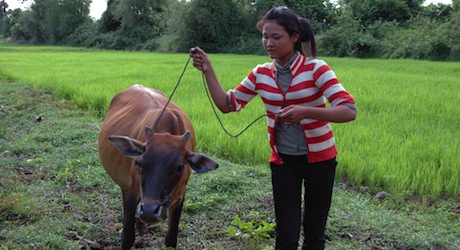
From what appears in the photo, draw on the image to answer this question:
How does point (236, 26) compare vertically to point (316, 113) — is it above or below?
above

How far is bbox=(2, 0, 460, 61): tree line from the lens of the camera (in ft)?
65.0

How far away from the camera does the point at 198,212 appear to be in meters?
3.85

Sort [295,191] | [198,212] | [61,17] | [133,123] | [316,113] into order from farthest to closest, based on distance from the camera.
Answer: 1. [61,17]
2. [198,212]
3. [133,123]
4. [295,191]
5. [316,113]

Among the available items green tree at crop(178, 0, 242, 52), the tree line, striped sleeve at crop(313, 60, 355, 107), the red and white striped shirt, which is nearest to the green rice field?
the red and white striped shirt

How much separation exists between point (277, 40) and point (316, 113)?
47cm

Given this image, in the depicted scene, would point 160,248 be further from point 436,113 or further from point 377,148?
point 436,113

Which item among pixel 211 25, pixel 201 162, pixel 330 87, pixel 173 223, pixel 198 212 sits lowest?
pixel 198 212

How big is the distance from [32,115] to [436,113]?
6353 mm

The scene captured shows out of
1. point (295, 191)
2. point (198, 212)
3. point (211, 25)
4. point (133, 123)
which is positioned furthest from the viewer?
point (211, 25)

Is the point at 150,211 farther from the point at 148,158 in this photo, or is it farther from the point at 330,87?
the point at 330,87

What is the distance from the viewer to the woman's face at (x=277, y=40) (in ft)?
8.06

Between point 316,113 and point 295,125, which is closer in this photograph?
point 316,113

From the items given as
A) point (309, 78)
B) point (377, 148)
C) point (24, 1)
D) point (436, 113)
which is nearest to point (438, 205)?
point (377, 148)

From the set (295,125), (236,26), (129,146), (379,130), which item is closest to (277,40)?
(295,125)
